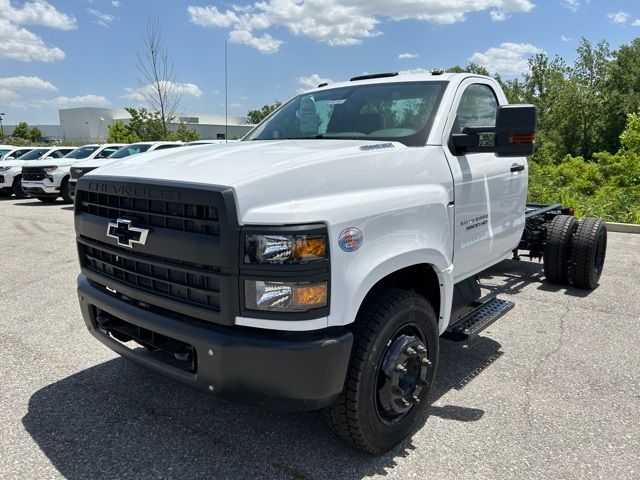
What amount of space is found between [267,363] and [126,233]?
100cm

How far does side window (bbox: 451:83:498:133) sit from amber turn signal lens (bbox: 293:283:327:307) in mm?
1679

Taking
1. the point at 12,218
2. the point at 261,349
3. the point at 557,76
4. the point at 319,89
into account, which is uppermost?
the point at 557,76

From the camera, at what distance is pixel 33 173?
1532 centimetres

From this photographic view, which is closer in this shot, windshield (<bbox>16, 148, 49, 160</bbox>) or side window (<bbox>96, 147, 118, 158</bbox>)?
side window (<bbox>96, 147, 118, 158</bbox>)

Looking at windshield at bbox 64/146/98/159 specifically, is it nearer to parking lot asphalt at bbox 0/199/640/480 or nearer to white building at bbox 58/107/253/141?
parking lot asphalt at bbox 0/199/640/480

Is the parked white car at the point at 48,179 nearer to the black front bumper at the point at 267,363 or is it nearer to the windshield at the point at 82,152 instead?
the windshield at the point at 82,152

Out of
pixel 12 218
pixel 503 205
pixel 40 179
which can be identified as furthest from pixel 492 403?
pixel 40 179

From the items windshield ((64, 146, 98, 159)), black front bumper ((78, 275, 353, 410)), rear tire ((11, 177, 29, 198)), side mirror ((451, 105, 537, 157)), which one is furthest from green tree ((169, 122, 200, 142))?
black front bumper ((78, 275, 353, 410))

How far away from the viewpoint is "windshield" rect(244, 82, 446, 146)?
11.0ft

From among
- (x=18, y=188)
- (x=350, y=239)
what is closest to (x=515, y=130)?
(x=350, y=239)

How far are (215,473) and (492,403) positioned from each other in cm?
180

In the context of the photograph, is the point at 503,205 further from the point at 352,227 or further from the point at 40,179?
the point at 40,179

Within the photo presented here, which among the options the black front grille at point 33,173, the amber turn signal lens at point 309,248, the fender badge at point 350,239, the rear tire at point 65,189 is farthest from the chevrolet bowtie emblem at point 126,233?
the black front grille at point 33,173

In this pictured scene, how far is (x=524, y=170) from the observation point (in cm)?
433
